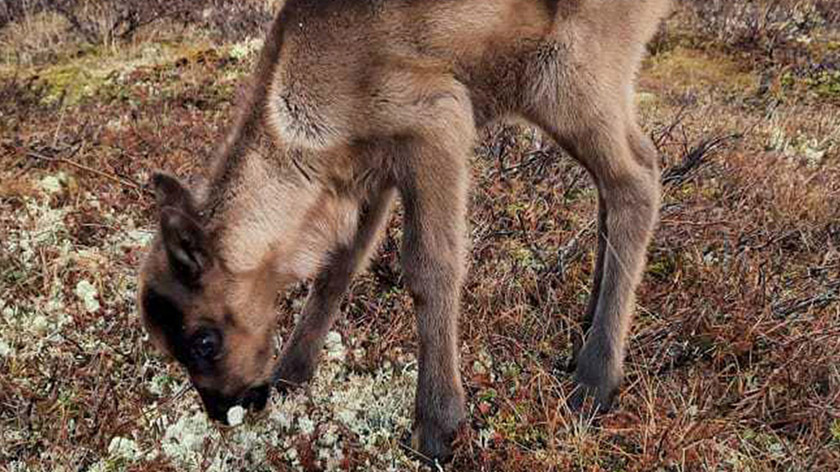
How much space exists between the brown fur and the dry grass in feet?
1.14

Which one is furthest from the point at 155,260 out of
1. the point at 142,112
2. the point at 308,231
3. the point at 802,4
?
the point at 802,4

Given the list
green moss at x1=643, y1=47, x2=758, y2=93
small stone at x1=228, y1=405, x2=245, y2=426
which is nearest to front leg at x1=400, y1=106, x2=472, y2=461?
small stone at x1=228, y1=405, x2=245, y2=426

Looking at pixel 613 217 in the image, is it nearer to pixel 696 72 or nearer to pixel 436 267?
pixel 436 267

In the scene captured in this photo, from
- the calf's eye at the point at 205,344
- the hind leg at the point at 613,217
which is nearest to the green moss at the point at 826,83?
the hind leg at the point at 613,217

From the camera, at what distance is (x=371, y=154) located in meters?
4.36

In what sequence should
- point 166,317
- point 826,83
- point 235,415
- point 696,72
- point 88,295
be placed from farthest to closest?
point 696,72
point 826,83
point 88,295
point 235,415
point 166,317

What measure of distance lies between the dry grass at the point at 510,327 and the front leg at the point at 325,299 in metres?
0.17

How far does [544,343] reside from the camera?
197 inches

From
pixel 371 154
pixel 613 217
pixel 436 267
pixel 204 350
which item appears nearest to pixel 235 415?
pixel 204 350

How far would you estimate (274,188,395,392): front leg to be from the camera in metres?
4.97

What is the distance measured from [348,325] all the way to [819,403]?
8.96ft

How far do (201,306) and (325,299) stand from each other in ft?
3.86

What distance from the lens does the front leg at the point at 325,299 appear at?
497 cm

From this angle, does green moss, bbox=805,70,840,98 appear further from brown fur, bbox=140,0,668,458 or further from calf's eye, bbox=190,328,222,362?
calf's eye, bbox=190,328,222,362
